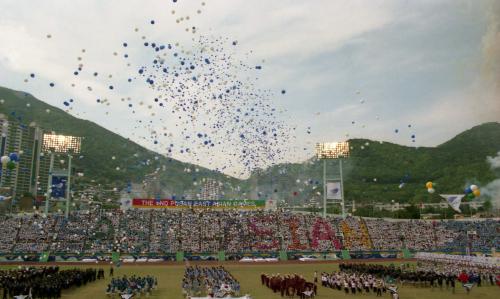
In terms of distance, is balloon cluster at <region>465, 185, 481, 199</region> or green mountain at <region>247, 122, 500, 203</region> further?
green mountain at <region>247, 122, 500, 203</region>

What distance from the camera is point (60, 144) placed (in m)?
68.9

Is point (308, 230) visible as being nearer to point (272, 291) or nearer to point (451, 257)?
point (451, 257)

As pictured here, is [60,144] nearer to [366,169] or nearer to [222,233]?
[222,233]

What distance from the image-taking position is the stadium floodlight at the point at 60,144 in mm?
67875

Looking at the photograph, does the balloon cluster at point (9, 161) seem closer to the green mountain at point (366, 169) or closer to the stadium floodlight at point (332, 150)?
the stadium floodlight at point (332, 150)

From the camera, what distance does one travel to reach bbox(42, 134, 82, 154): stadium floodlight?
67.9m

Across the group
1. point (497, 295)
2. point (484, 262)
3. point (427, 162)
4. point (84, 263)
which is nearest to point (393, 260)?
point (484, 262)

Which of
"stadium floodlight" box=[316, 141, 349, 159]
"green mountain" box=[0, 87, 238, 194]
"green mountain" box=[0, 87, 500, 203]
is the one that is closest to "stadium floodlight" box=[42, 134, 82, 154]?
"stadium floodlight" box=[316, 141, 349, 159]

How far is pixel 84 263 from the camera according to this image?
49938mm

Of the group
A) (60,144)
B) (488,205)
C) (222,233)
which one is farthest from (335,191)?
(488,205)

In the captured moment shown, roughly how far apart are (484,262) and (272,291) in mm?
25433

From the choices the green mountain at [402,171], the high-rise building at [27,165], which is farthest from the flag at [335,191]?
the high-rise building at [27,165]

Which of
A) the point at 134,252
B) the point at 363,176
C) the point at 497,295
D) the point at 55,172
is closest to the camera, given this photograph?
the point at 497,295

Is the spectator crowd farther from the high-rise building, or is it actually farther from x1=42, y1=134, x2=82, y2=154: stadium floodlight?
the high-rise building
